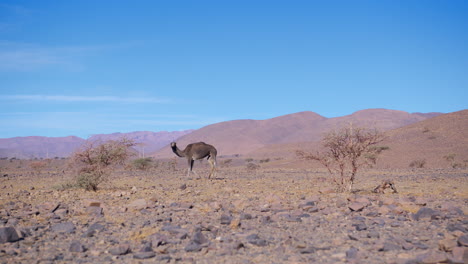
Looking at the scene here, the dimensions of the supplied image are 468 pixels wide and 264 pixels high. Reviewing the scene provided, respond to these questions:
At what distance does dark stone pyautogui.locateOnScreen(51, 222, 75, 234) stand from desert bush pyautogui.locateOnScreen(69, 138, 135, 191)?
7506mm

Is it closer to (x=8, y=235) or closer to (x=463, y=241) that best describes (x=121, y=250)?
(x=8, y=235)

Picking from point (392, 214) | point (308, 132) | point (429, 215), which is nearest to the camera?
point (429, 215)

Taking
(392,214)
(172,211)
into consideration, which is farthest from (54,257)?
(392,214)

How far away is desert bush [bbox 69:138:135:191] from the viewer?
1662 centimetres

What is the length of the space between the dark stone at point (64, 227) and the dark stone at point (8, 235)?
0.98 m

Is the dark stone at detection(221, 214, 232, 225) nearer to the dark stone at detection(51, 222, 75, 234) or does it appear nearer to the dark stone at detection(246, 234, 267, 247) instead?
the dark stone at detection(246, 234, 267, 247)

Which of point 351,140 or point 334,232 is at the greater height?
point 351,140

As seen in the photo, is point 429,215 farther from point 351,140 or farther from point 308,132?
point 308,132

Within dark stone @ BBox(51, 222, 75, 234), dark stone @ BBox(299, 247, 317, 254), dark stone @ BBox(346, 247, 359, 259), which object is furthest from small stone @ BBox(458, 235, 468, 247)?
dark stone @ BBox(51, 222, 75, 234)

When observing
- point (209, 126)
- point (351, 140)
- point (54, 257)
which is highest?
point (209, 126)

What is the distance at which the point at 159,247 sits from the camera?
7387 millimetres

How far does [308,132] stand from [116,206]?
13103 centimetres

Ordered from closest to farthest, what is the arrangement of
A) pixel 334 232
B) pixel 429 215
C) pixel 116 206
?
1. pixel 334 232
2. pixel 429 215
3. pixel 116 206

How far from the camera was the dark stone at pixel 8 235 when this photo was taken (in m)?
7.81
